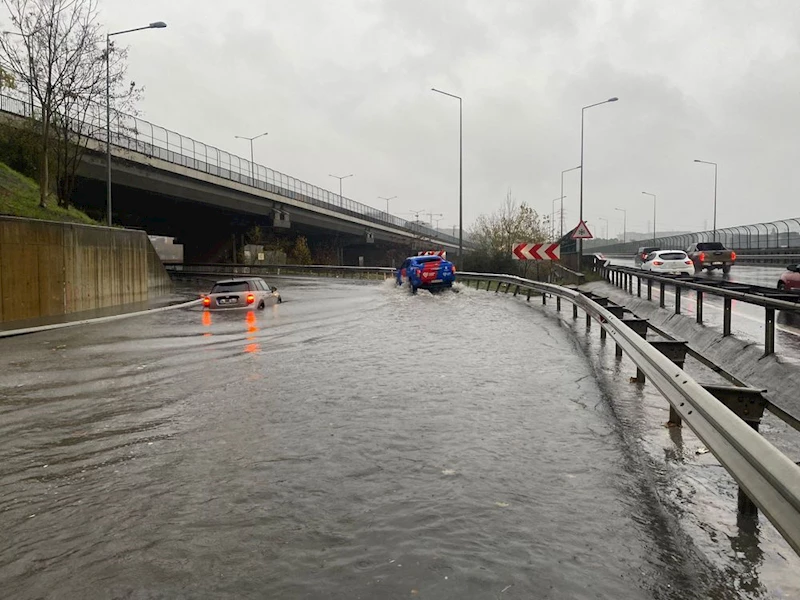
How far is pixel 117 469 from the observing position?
5.57 meters

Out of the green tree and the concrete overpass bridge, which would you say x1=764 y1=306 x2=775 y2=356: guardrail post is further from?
the green tree

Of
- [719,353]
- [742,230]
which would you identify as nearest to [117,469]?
[719,353]

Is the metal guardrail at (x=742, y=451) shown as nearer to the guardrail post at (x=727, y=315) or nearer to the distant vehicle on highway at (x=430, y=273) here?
the guardrail post at (x=727, y=315)

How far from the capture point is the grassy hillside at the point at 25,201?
2942cm

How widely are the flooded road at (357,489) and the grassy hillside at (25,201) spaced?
21.5 m

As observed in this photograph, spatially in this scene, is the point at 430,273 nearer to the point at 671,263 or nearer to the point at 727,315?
the point at 671,263

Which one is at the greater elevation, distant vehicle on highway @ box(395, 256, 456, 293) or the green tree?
the green tree

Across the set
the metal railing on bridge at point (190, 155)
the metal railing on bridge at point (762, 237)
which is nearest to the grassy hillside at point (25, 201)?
the metal railing on bridge at point (190, 155)

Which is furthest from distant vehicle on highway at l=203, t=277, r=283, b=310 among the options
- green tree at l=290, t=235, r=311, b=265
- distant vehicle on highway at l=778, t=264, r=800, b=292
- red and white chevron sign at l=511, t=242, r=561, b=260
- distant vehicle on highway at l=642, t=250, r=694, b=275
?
green tree at l=290, t=235, r=311, b=265

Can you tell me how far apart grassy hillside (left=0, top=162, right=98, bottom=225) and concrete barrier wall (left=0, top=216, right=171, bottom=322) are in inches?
151

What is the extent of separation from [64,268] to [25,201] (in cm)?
1168

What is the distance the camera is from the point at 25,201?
105ft

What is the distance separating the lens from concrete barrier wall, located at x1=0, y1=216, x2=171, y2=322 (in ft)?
64.8

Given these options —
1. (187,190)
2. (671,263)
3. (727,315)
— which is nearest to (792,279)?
(727,315)
